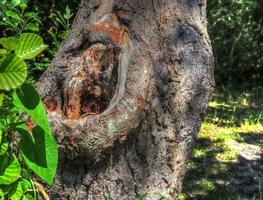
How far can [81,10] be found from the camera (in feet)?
9.37

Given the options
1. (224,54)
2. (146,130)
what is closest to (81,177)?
(146,130)

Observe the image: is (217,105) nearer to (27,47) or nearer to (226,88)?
(226,88)

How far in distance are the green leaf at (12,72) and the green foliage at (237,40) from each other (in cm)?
734

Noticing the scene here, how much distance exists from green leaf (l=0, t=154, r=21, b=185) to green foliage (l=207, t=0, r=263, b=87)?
7.15 meters

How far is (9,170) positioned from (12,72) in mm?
412

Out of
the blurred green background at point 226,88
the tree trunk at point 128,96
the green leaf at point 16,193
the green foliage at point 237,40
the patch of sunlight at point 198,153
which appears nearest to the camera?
the green leaf at point 16,193

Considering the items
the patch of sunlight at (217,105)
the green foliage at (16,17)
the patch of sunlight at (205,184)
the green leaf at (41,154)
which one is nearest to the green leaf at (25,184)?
the green leaf at (41,154)

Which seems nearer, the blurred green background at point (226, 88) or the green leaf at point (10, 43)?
the green leaf at point (10, 43)

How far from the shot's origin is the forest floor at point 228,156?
4.50 m

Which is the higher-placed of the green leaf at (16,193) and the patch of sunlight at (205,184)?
the green leaf at (16,193)

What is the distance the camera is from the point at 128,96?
2.46 meters

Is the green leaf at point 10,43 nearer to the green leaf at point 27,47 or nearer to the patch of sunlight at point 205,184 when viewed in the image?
the green leaf at point 27,47

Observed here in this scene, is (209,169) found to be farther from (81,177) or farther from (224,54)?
(224,54)

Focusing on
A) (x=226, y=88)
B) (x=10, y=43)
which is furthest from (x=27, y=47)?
(x=226, y=88)
